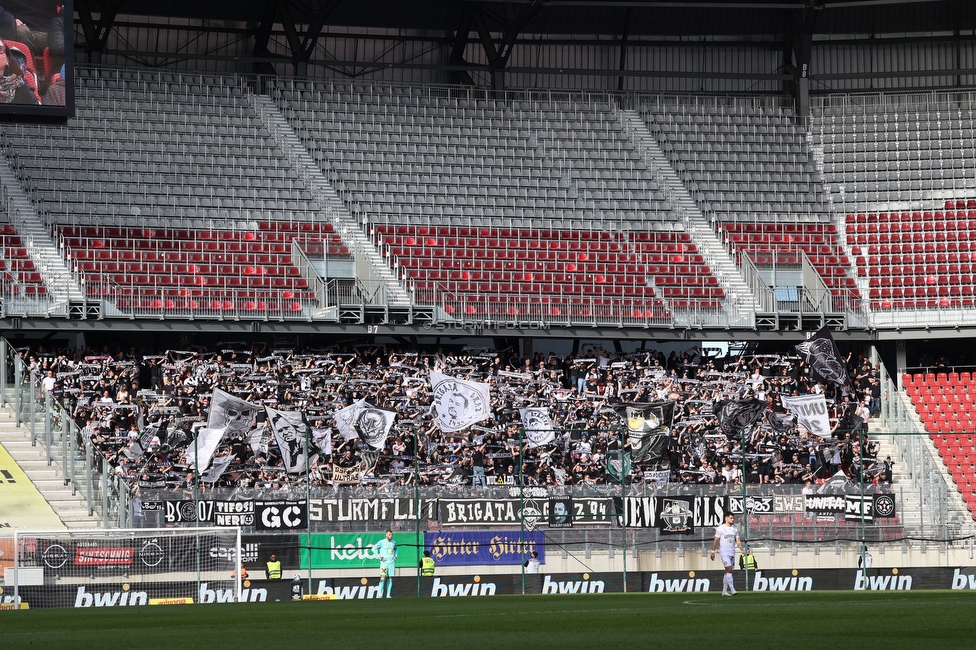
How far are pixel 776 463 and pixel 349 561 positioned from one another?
35.2ft

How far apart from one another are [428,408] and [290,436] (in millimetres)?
4716

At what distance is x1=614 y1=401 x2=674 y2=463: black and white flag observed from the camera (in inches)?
1187

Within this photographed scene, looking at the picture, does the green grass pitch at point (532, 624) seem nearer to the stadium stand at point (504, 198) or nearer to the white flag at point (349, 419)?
the white flag at point (349, 419)

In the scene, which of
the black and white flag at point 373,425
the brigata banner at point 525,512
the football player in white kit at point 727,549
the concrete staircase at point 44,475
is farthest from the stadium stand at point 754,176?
the concrete staircase at point 44,475

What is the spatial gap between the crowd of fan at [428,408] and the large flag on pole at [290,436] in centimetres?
45

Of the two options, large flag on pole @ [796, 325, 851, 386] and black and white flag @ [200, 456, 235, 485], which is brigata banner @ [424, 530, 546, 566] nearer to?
black and white flag @ [200, 456, 235, 485]

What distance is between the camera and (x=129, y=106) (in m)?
40.6

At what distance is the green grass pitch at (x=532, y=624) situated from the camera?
45.8 feet

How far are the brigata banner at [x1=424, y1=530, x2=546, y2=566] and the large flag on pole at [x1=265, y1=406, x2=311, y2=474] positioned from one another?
3.68 meters

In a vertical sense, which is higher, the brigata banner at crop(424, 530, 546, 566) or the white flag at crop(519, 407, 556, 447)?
the white flag at crop(519, 407, 556, 447)

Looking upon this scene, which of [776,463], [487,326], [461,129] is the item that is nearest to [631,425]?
[776,463]

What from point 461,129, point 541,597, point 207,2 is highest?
point 207,2

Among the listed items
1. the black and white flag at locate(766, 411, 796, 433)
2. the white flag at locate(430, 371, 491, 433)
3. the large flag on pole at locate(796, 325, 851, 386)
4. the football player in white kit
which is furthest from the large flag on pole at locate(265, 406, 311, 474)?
the large flag on pole at locate(796, 325, 851, 386)

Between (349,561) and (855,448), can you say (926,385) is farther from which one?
(349,561)
